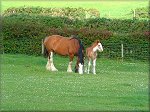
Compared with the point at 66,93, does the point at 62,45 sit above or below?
below

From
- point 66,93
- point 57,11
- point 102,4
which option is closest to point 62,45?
point 66,93

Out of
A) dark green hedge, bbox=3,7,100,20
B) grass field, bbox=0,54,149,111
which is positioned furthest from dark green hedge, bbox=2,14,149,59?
grass field, bbox=0,54,149,111

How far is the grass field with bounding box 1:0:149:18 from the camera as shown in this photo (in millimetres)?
65762

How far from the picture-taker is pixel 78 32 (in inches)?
1873

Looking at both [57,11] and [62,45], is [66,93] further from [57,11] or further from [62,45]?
[57,11]

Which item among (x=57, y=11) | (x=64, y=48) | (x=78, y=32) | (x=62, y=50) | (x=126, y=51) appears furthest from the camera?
(x=57, y=11)

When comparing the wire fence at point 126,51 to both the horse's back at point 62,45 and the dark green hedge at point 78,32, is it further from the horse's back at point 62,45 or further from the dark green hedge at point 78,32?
the horse's back at point 62,45

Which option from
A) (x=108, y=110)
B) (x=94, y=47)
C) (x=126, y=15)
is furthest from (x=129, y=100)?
(x=126, y=15)

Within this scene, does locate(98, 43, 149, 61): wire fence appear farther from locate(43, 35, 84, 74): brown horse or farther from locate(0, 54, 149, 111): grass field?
locate(0, 54, 149, 111): grass field

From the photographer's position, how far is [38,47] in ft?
152

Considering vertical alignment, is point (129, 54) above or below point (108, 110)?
below

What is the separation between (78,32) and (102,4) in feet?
89.2

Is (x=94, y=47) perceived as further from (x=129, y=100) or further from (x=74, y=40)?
(x=129, y=100)

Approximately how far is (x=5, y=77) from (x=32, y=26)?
2101cm
